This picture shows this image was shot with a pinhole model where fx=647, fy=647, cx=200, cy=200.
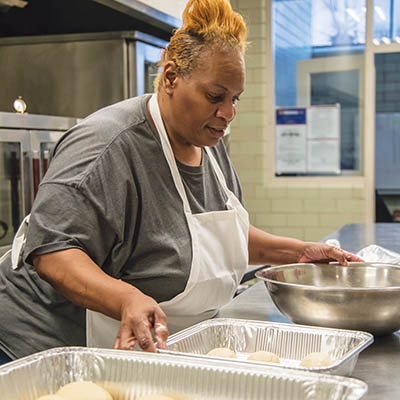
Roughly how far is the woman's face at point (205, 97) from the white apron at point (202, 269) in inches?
2.0

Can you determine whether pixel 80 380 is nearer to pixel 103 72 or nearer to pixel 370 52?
pixel 103 72

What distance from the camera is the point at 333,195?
534 cm

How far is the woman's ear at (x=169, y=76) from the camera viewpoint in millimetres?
1528

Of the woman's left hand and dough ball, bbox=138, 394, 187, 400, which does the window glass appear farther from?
dough ball, bbox=138, 394, 187, 400

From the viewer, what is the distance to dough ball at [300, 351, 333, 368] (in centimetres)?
110

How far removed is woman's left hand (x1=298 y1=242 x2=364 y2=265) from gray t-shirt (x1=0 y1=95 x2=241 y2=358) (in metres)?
0.40

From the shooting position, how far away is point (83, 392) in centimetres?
94

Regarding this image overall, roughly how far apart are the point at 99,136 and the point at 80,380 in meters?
0.64

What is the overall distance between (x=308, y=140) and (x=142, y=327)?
178 inches

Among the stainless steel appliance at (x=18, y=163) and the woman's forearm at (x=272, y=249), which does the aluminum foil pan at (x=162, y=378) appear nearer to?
the woman's forearm at (x=272, y=249)

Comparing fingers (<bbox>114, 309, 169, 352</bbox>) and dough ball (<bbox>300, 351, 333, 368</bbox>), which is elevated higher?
fingers (<bbox>114, 309, 169, 352</bbox>)

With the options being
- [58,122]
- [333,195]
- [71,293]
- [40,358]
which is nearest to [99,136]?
[71,293]

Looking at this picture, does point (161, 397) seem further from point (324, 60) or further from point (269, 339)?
point (324, 60)

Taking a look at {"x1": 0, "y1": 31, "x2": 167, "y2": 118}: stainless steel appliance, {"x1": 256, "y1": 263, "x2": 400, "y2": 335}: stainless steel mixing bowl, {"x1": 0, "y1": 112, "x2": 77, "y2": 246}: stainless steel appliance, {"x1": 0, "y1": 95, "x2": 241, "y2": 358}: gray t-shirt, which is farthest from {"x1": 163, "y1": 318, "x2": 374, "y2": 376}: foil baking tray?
{"x1": 0, "y1": 31, "x2": 167, "y2": 118}: stainless steel appliance
